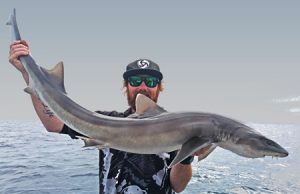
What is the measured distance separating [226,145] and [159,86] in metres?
2.43

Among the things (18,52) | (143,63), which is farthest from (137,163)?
(18,52)

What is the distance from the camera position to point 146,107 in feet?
12.3

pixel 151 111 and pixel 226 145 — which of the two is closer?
pixel 226 145

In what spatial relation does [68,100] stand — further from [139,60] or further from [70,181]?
[70,181]

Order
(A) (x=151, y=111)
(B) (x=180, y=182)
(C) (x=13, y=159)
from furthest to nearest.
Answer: (C) (x=13, y=159) < (B) (x=180, y=182) < (A) (x=151, y=111)

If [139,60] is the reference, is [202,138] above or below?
below

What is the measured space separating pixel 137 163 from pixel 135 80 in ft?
4.55

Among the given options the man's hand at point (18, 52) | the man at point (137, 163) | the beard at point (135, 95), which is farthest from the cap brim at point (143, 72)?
the man's hand at point (18, 52)

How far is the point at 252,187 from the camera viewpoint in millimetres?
20531

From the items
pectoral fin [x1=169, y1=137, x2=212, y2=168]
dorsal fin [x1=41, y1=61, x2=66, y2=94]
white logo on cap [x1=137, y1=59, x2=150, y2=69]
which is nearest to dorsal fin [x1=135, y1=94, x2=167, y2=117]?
pectoral fin [x1=169, y1=137, x2=212, y2=168]

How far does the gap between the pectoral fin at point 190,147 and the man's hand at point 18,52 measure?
243 centimetres

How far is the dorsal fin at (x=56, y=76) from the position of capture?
4132 mm

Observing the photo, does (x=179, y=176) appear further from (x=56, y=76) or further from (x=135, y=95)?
(x=56, y=76)

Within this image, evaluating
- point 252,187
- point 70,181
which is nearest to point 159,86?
point 70,181
